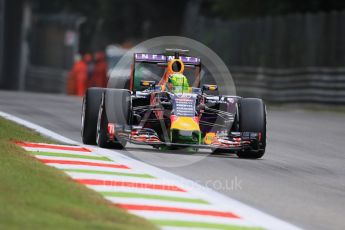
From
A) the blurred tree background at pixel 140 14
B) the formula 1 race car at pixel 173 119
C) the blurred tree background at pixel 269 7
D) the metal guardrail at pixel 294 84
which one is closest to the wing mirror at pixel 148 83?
the formula 1 race car at pixel 173 119

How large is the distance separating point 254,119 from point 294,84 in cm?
1902

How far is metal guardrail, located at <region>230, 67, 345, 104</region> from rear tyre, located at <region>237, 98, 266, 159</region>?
1617 centimetres

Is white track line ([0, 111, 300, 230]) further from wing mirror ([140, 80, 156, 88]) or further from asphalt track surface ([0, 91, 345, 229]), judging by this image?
wing mirror ([140, 80, 156, 88])

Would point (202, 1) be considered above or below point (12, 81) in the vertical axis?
above

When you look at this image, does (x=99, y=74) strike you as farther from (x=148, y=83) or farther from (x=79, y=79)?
(x=148, y=83)

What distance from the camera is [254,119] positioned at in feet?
49.5

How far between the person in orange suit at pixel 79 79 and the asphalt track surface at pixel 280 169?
912 inches

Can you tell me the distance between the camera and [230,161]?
1475 centimetres

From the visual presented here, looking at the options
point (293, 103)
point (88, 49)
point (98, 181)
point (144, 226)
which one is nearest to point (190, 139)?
point (98, 181)

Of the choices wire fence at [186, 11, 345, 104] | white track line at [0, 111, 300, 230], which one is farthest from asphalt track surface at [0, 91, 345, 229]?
wire fence at [186, 11, 345, 104]

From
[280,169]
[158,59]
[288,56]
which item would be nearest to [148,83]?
[158,59]

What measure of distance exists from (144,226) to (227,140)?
637 centimetres

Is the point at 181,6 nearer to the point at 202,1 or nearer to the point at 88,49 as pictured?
the point at 202,1

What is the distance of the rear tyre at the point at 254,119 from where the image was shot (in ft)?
49.4
